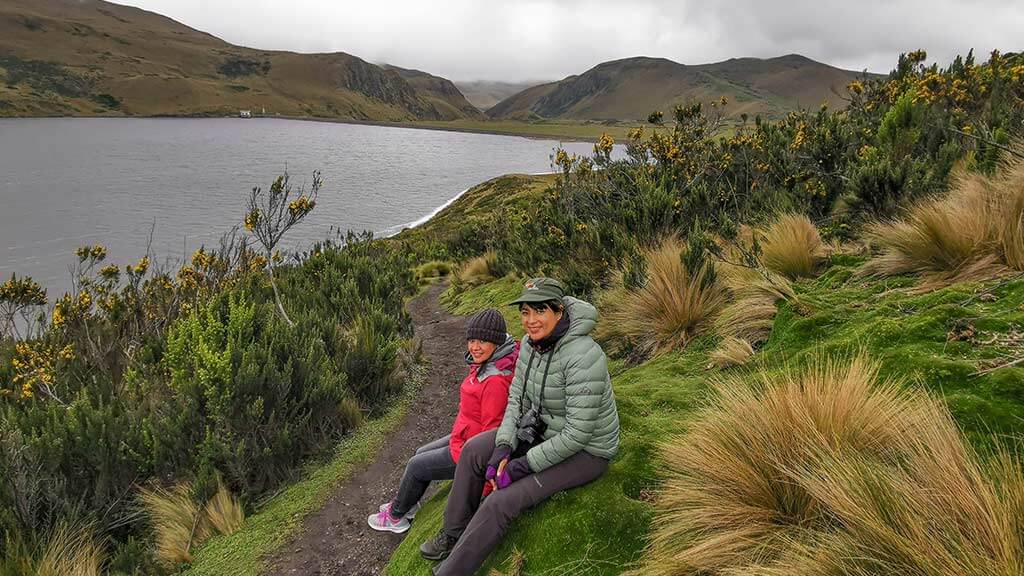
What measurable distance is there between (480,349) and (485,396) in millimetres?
324

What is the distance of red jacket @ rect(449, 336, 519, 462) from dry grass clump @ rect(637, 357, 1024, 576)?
3.91 feet

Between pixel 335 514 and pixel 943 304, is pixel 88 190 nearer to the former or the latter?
pixel 335 514

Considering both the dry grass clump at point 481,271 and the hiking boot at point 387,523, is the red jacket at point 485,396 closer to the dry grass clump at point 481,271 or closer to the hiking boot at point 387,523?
the hiking boot at point 387,523

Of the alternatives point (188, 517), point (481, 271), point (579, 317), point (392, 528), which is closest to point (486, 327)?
point (579, 317)

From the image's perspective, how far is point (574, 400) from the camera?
2865 mm

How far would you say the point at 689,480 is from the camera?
2455 millimetres

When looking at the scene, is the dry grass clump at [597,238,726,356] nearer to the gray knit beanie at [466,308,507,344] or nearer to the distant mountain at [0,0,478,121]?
the gray knit beanie at [466,308,507,344]

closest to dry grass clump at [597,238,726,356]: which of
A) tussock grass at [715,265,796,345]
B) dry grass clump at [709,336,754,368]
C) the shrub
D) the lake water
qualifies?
tussock grass at [715,265,796,345]

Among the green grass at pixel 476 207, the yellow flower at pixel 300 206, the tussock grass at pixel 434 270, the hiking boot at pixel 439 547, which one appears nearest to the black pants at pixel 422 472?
the hiking boot at pixel 439 547

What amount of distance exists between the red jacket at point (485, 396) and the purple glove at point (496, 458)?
466mm

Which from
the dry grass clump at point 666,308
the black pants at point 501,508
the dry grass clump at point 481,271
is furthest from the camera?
the dry grass clump at point 481,271

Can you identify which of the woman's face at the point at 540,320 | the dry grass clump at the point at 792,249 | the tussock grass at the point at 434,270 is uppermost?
the dry grass clump at the point at 792,249

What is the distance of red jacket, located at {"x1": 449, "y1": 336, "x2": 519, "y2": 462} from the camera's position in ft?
11.4

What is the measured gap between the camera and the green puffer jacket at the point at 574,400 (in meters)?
2.84
